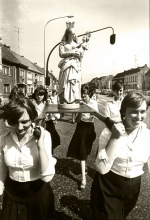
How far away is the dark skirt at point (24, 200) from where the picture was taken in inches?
70.7

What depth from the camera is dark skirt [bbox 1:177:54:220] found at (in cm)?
179

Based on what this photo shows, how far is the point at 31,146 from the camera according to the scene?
1.80 meters

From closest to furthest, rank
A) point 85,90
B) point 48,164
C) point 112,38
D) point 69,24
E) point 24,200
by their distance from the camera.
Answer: point 48,164 → point 24,200 → point 69,24 → point 85,90 → point 112,38

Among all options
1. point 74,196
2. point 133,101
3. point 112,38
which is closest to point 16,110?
point 133,101

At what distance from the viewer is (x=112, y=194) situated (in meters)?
1.83

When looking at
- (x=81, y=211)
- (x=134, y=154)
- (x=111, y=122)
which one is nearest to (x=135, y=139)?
(x=134, y=154)

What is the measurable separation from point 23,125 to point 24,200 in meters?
0.59

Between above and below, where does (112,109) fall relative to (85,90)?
below

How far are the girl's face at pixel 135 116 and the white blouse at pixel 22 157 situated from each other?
0.65 m

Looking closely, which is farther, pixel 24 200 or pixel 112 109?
pixel 112 109

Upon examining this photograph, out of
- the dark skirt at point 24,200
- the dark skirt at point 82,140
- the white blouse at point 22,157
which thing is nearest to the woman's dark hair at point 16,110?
the white blouse at point 22,157

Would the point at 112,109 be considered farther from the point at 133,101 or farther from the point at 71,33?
the point at 133,101

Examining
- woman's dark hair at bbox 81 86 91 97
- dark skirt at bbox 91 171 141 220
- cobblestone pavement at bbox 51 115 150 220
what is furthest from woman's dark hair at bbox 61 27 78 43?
dark skirt at bbox 91 171 141 220

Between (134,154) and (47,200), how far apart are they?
82cm
